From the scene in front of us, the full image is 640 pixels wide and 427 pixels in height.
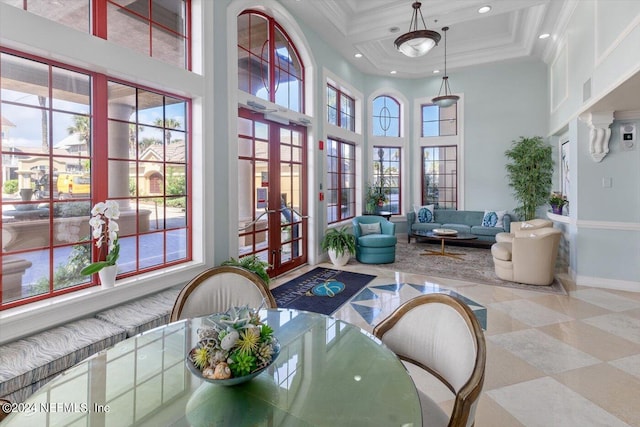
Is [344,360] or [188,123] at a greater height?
[188,123]

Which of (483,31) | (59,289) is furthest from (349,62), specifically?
(59,289)

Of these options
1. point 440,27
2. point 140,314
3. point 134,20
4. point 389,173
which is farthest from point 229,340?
point 389,173

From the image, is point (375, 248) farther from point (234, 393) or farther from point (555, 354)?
point (234, 393)

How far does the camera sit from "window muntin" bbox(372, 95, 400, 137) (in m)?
7.99

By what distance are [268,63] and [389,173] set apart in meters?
4.52

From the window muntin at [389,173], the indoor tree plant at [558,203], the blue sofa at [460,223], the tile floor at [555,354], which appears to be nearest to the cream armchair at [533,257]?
the tile floor at [555,354]

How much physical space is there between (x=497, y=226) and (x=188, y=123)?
6469 mm

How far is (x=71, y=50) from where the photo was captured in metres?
2.32

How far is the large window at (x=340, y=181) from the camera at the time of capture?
6457mm

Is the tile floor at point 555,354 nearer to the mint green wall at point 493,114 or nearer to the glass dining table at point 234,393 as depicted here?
the glass dining table at point 234,393

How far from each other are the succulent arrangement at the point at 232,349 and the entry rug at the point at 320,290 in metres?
2.60

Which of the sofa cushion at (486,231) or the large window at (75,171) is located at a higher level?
the large window at (75,171)

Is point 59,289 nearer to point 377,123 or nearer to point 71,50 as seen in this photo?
point 71,50

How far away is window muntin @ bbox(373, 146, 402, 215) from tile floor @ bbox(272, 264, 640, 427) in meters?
3.98
